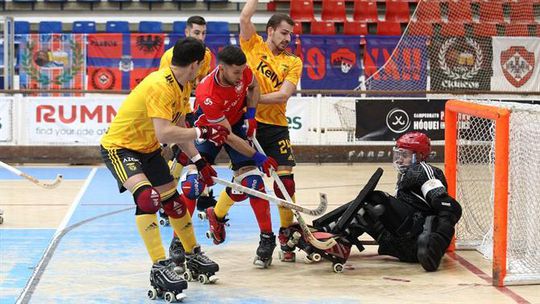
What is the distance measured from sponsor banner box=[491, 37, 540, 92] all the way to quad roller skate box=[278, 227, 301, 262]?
8160 millimetres

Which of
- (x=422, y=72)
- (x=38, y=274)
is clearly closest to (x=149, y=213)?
(x=38, y=274)

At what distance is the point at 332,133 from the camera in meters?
13.1

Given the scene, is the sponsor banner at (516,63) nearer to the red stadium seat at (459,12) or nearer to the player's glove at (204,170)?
the red stadium seat at (459,12)

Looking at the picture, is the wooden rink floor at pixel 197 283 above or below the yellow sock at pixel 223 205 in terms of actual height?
below

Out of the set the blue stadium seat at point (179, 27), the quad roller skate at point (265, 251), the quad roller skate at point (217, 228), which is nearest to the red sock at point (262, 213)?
the quad roller skate at point (265, 251)

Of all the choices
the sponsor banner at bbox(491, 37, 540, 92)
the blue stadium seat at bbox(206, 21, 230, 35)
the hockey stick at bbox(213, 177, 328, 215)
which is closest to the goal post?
the hockey stick at bbox(213, 177, 328, 215)

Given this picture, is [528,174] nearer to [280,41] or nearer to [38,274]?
[280,41]

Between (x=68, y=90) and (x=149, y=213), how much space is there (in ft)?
26.3

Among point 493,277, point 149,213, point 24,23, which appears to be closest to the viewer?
point 149,213

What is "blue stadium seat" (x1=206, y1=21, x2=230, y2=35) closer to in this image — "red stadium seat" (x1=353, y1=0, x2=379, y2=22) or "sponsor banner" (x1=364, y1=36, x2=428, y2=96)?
"red stadium seat" (x1=353, y1=0, x2=379, y2=22)

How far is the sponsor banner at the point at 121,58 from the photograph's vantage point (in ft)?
46.6

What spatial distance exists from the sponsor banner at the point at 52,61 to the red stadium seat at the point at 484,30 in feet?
19.6

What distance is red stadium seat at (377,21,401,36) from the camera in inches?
656

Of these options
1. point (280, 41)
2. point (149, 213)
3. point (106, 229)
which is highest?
point (280, 41)
